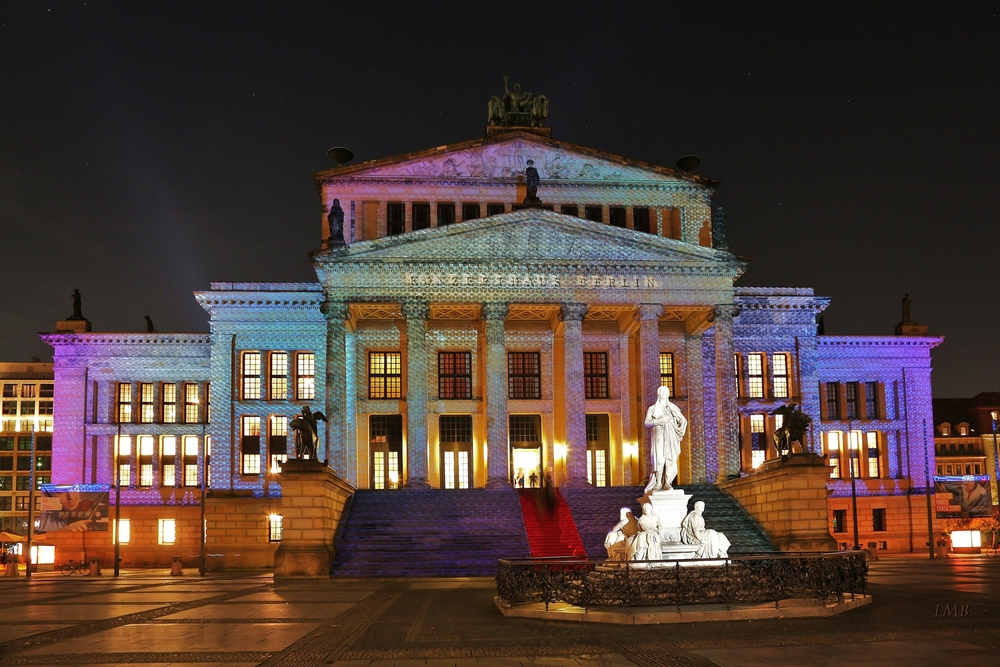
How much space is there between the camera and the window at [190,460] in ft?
197

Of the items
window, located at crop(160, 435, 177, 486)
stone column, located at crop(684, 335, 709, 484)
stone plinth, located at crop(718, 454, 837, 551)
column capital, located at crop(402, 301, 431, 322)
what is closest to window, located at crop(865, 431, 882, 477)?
stone column, located at crop(684, 335, 709, 484)

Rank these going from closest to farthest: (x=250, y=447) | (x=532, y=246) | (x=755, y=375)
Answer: (x=532, y=246) < (x=250, y=447) < (x=755, y=375)

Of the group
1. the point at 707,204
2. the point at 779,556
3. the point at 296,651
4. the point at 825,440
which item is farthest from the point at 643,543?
the point at 825,440

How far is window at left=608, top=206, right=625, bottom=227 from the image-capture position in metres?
57.2

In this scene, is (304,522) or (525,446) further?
(525,446)

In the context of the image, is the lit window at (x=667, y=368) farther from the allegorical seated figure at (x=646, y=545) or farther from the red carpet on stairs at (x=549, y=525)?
the allegorical seated figure at (x=646, y=545)

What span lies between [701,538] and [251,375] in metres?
40.5

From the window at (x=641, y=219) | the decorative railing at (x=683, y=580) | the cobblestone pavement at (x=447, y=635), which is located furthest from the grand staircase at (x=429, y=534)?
the window at (x=641, y=219)

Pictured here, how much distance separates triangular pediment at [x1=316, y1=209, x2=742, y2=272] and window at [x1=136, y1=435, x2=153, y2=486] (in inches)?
750

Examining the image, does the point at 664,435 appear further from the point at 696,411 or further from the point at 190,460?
the point at 190,460

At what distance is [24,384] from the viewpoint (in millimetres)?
111375

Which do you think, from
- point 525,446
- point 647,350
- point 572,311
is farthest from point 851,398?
point 572,311

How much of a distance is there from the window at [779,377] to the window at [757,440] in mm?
1843

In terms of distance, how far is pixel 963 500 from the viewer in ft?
214
